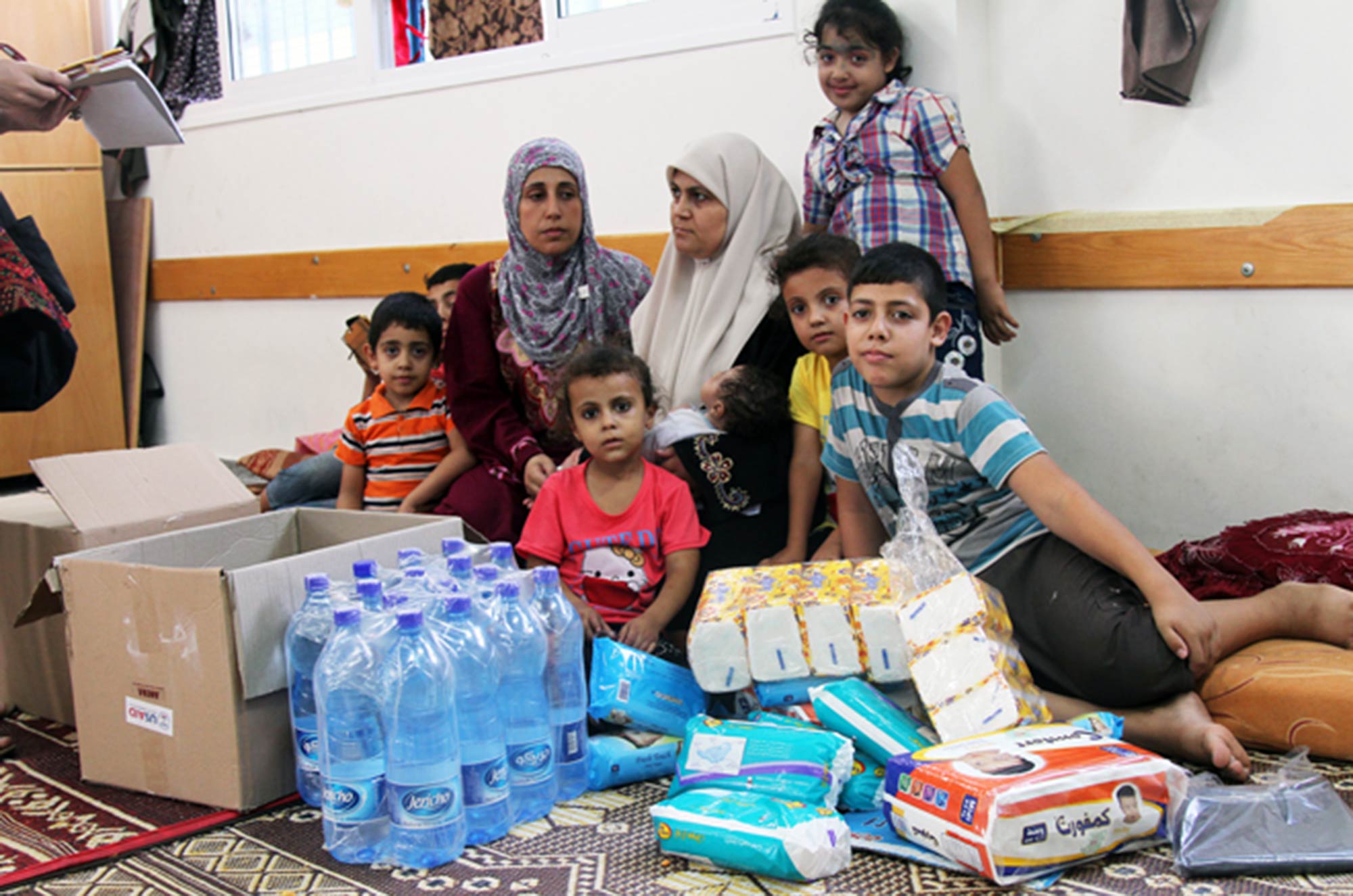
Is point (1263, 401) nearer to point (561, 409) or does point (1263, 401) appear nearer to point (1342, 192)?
point (1342, 192)

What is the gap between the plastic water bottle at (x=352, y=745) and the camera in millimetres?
1598

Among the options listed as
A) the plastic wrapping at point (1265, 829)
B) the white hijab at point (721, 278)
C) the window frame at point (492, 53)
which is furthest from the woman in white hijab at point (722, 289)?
the plastic wrapping at point (1265, 829)

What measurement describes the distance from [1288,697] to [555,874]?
1.18 m

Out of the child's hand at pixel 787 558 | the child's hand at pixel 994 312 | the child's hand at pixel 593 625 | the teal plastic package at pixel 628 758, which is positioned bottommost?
the teal plastic package at pixel 628 758

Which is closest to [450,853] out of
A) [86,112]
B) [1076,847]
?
[1076,847]

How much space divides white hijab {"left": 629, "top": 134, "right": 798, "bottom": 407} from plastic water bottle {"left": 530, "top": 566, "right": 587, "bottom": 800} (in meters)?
0.85

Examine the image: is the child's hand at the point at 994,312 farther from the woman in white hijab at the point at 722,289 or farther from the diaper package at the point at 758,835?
the diaper package at the point at 758,835

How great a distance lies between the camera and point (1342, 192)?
7.54 feet

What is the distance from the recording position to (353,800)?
1597 millimetres

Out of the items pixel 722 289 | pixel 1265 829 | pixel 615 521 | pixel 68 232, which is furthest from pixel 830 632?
pixel 68 232

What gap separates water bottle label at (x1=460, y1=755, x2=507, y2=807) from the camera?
5.42 feet

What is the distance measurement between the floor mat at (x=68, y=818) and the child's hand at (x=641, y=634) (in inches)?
25.5

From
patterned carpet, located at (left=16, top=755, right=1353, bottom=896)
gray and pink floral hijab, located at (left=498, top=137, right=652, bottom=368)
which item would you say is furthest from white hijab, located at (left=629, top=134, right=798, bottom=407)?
patterned carpet, located at (left=16, top=755, right=1353, bottom=896)

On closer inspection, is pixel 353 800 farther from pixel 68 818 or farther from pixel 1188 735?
pixel 1188 735
